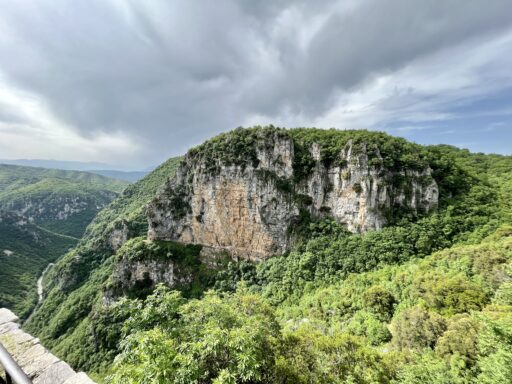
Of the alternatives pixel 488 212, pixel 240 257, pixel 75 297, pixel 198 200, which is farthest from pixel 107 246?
pixel 488 212

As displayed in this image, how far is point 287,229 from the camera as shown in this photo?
6184cm

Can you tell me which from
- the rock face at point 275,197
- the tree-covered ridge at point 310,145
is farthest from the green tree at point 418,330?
the tree-covered ridge at point 310,145

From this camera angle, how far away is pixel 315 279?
51.8 metres

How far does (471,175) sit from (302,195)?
40.7m

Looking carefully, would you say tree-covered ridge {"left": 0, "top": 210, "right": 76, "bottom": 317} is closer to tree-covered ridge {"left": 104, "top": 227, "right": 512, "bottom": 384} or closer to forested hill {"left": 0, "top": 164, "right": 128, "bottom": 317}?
forested hill {"left": 0, "top": 164, "right": 128, "bottom": 317}

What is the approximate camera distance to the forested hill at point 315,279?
11.9 metres

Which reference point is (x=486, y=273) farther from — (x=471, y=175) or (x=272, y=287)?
(x=471, y=175)

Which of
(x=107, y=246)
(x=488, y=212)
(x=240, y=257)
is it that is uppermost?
(x=488, y=212)

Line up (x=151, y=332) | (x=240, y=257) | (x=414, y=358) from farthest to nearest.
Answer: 1. (x=240, y=257)
2. (x=414, y=358)
3. (x=151, y=332)

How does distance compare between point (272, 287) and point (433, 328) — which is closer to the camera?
point (433, 328)

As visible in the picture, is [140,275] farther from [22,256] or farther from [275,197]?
[22,256]

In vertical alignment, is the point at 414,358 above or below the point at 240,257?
above

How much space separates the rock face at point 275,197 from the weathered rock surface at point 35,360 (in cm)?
5726

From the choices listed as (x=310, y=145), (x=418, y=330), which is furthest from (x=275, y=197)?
(x=418, y=330)
